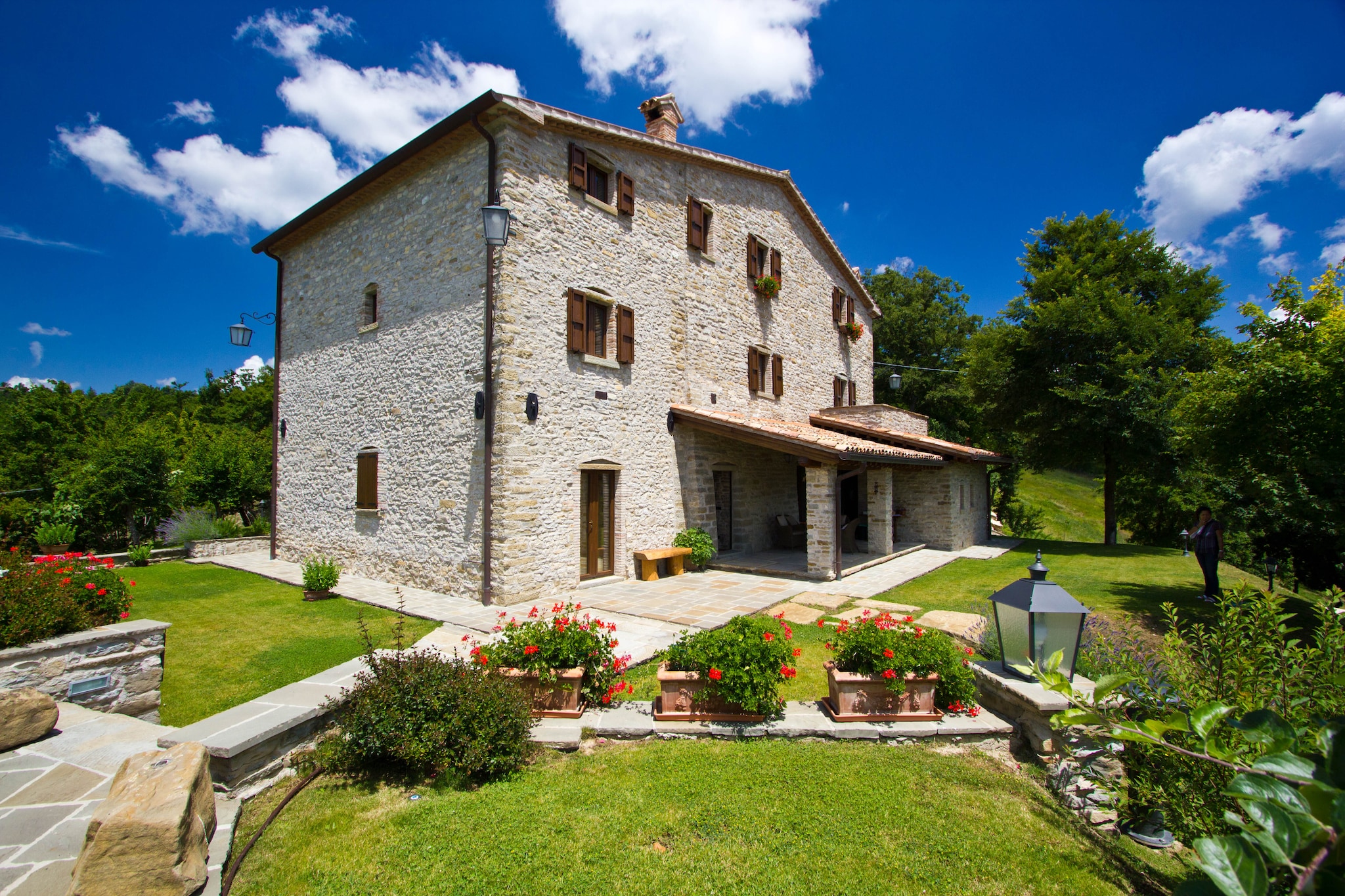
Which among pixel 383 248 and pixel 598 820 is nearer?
pixel 598 820

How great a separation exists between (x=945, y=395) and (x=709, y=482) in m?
19.4

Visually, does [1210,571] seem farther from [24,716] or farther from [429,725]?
[24,716]

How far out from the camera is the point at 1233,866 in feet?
3.25

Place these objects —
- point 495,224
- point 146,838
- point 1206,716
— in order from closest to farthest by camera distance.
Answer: point 1206,716
point 146,838
point 495,224

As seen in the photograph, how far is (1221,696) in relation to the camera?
3271mm

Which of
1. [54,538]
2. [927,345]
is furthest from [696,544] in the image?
[927,345]

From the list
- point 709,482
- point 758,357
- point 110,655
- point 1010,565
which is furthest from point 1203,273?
point 110,655

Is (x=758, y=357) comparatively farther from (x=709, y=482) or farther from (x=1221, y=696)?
(x=1221, y=696)

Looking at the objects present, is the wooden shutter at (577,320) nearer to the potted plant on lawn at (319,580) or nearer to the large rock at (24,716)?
the potted plant on lawn at (319,580)

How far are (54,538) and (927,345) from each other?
32101 millimetres

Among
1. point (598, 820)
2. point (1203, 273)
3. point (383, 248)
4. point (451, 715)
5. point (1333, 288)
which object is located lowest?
point (598, 820)

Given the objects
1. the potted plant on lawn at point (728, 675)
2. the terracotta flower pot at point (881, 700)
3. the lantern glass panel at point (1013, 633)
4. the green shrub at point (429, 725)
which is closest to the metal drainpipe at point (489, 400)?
the green shrub at point (429, 725)

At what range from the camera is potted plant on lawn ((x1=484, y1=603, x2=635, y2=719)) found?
4.88 meters

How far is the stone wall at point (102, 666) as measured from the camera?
4.18 meters
